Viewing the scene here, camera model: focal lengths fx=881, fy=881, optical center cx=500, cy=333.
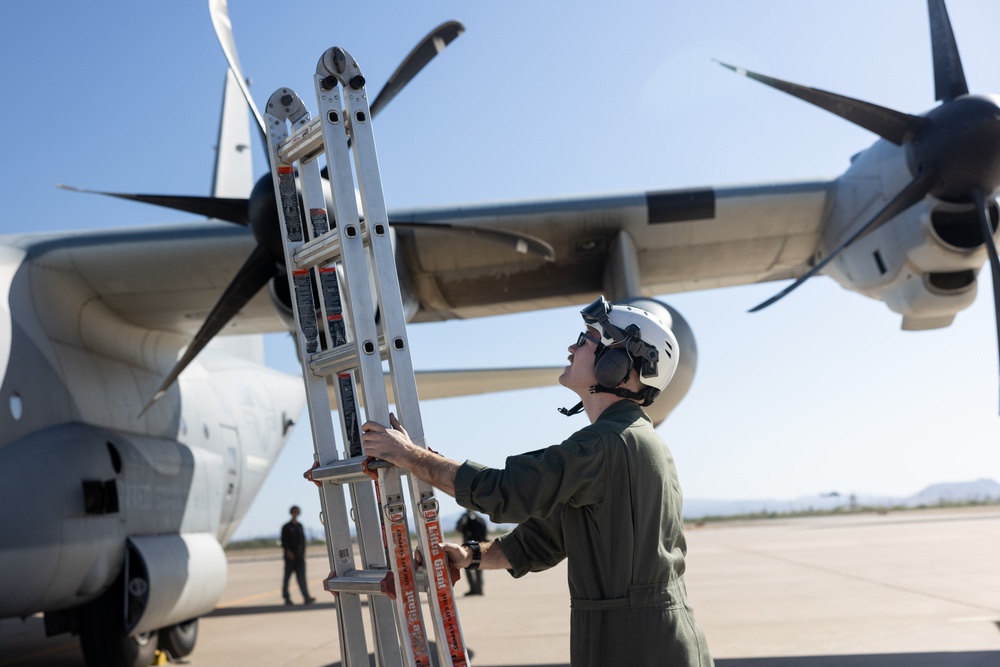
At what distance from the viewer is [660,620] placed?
2.28m

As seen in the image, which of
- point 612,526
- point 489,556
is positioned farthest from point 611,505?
point 489,556

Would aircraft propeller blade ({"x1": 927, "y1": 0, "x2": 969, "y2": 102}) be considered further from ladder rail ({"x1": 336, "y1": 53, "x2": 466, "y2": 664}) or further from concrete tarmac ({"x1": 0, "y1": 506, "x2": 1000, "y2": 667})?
ladder rail ({"x1": 336, "y1": 53, "x2": 466, "y2": 664})

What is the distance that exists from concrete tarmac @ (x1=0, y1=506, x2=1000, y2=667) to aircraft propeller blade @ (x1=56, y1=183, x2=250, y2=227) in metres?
3.74

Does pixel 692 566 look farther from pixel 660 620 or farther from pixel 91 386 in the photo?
pixel 660 620

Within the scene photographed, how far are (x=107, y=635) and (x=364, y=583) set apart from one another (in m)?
6.53

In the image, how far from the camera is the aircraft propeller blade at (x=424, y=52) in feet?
22.2

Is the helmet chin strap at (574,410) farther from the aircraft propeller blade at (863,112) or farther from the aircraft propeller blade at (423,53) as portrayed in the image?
the aircraft propeller blade at (863,112)

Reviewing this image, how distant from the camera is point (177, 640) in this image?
877cm

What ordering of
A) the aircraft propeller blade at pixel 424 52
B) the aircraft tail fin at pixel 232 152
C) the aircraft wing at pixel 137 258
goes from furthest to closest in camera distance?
the aircraft tail fin at pixel 232 152 → the aircraft wing at pixel 137 258 → the aircraft propeller blade at pixel 424 52

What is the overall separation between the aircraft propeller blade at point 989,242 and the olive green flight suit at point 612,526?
5441 mm

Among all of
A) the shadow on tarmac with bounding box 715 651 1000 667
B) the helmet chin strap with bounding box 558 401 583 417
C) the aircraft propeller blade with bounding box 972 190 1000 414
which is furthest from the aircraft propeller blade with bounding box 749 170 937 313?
the helmet chin strap with bounding box 558 401 583 417

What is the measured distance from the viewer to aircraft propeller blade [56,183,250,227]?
7074mm

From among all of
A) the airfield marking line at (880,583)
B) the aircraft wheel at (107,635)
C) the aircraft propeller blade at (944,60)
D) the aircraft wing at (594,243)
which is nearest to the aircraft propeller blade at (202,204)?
the aircraft wing at (594,243)

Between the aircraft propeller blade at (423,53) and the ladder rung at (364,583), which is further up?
the aircraft propeller blade at (423,53)
